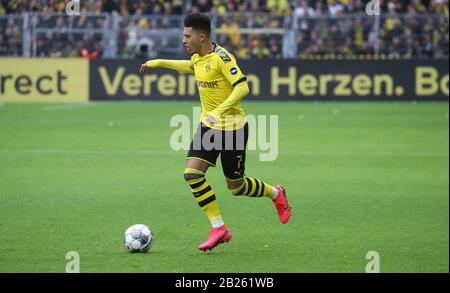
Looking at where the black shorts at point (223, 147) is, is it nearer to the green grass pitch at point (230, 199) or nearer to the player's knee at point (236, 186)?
the player's knee at point (236, 186)

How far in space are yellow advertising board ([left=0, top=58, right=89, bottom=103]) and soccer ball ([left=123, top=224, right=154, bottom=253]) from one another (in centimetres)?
2159

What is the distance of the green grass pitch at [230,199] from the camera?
9.72 meters

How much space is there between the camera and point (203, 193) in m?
10.3

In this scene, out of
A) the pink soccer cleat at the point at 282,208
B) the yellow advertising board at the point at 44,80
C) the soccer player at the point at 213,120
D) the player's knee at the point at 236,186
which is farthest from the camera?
the yellow advertising board at the point at 44,80

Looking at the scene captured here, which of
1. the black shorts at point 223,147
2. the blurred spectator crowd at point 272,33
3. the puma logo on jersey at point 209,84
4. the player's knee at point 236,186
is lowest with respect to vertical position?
the blurred spectator crowd at point 272,33

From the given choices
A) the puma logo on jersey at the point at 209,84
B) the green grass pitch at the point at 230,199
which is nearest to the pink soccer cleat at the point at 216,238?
the green grass pitch at the point at 230,199

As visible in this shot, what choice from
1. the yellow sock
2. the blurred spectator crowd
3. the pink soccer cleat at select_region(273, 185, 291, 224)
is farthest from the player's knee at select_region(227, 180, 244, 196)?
the blurred spectator crowd

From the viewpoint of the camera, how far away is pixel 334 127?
24.9m

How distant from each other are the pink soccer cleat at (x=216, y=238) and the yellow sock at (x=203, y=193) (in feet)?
0.26

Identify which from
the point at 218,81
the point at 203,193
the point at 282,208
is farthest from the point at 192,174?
the point at 282,208

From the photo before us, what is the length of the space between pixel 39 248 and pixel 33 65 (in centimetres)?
2144

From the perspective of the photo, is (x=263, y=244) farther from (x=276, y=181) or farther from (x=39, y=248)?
(x=276, y=181)

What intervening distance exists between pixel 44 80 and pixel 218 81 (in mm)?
21416

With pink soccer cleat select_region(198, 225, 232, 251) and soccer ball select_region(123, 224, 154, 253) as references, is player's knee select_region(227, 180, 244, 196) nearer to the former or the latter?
pink soccer cleat select_region(198, 225, 232, 251)
